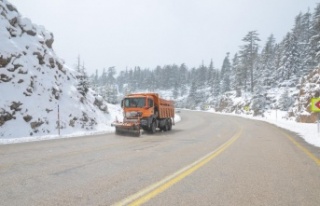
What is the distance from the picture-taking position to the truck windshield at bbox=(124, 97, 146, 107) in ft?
74.2

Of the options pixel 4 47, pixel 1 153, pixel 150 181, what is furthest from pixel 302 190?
pixel 4 47

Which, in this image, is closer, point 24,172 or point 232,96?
point 24,172

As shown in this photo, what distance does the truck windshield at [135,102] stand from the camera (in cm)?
2262

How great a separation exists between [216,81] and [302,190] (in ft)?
428

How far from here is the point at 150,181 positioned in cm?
695

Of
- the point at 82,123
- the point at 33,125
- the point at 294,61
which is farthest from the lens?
the point at 294,61

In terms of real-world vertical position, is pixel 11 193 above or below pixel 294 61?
below

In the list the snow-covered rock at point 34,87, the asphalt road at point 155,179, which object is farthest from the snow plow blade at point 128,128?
the asphalt road at point 155,179

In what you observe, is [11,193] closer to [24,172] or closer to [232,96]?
[24,172]

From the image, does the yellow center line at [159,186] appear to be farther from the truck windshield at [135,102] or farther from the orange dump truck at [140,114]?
the truck windshield at [135,102]

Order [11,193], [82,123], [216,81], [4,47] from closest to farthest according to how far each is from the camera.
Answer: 1. [11,193]
2. [4,47]
3. [82,123]
4. [216,81]

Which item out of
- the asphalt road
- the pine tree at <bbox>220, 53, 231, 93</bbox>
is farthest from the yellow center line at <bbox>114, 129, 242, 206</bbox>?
the pine tree at <bbox>220, 53, 231, 93</bbox>

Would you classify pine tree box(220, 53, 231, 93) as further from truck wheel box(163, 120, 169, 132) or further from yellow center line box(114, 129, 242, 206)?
yellow center line box(114, 129, 242, 206)

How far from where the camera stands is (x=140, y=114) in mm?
22141
